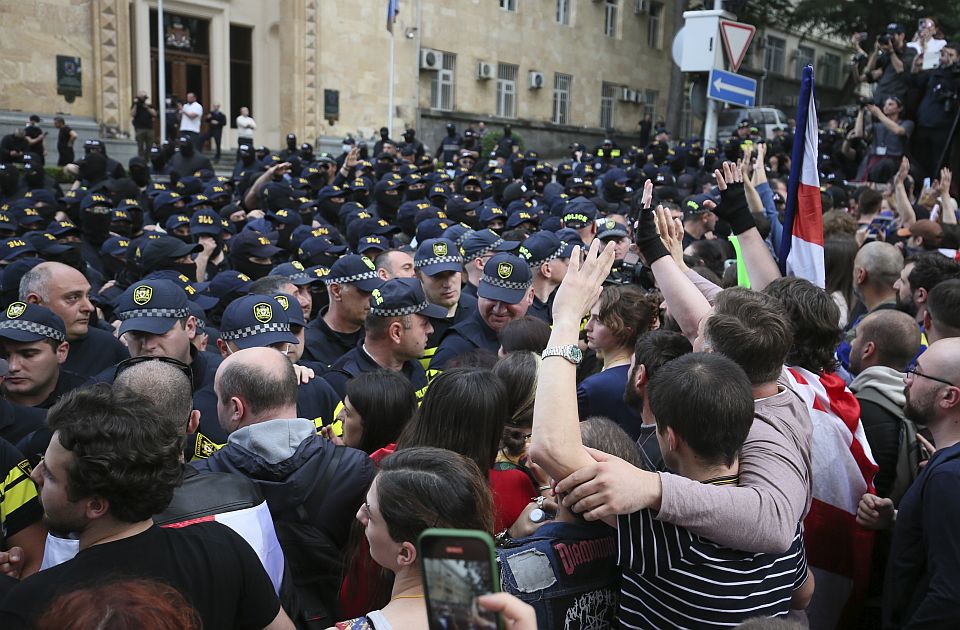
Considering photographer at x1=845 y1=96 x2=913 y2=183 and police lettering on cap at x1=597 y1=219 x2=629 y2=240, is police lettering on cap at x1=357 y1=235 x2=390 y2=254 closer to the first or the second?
police lettering on cap at x1=597 y1=219 x2=629 y2=240

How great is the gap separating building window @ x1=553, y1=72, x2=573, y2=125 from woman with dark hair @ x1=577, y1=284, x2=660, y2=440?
98.5 ft

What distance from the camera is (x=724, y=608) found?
2.24 m

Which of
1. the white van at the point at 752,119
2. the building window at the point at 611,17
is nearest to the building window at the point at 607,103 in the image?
the building window at the point at 611,17

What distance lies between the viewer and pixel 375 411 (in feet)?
11.2

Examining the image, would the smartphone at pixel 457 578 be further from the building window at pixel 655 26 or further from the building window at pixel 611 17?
the building window at pixel 655 26

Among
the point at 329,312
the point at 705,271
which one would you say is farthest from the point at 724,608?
the point at 329,312

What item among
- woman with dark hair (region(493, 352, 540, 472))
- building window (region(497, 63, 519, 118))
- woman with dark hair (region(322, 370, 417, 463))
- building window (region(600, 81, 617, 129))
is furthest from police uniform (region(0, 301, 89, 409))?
building window (region(600, 81, 617, 129))

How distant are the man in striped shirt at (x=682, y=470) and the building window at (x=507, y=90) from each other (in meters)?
29.6

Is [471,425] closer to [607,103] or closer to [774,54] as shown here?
[607,103]

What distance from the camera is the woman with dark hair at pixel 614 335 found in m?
3.85

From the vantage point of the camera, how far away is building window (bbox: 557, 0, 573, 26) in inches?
1278

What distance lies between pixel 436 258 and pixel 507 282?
0.88 metres

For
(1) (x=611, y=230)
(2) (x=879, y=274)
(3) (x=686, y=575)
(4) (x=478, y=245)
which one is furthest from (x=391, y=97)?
(3) (x=686, y=575)

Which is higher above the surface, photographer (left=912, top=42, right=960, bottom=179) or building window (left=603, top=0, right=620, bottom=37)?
building window (left=603, top=0, right=620, bottom=37)
